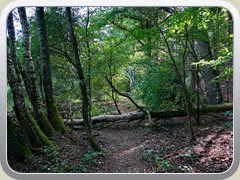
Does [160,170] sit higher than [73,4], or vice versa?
[73,4]

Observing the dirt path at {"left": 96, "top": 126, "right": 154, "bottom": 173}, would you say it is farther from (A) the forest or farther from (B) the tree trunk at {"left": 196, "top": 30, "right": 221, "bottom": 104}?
(B) the tree trunk at {"left": 196, "top": 30, "right": 221, "bottom": 104}

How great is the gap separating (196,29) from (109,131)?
122 inches

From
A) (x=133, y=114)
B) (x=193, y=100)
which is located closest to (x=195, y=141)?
(x=193, y=100)

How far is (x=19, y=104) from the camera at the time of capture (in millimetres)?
3479

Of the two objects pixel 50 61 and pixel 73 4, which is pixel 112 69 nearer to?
pixel 50 61

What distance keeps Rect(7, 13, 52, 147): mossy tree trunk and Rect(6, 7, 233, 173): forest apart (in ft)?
0.06

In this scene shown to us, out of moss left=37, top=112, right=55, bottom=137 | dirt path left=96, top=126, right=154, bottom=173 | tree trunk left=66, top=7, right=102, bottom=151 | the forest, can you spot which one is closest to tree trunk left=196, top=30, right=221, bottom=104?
the forest

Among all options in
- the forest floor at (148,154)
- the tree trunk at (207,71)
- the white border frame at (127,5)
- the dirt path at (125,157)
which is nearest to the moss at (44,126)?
the forest floor at (148,154)

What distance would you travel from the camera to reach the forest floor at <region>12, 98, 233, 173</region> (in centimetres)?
297

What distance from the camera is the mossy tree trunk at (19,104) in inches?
126

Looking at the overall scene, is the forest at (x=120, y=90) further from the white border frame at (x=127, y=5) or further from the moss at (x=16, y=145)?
the white border frame at (x=127, y=5)

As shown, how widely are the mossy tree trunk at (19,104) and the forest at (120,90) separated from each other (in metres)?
0.02

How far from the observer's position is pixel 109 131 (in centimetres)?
559

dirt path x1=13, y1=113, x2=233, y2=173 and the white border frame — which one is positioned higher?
the white border frame
